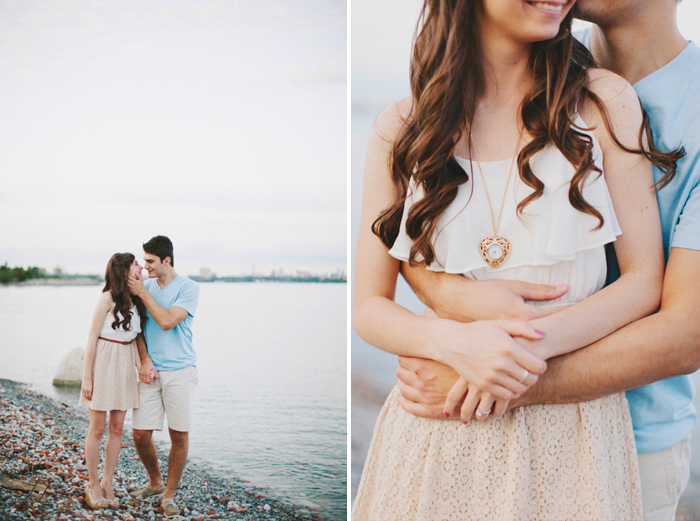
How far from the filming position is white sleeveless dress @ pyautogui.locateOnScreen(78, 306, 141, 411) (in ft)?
8.16

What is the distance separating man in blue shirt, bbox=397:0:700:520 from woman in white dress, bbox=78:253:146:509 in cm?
191

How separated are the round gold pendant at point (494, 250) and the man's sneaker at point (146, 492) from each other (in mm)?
2457

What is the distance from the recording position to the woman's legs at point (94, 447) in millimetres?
2535

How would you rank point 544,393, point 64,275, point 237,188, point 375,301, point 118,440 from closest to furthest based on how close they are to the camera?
point 544,393 → point 375,301 → point 118,440 → point 64,275 → point 237,188

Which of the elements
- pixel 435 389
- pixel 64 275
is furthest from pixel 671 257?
pixel 64 275

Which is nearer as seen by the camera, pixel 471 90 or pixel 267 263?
pixel 471 90

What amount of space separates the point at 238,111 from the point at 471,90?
2308mm

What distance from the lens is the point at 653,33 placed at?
1056 millimetres

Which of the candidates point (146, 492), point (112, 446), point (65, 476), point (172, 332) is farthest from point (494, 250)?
point (65, 476)

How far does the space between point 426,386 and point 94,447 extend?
7.42 feet

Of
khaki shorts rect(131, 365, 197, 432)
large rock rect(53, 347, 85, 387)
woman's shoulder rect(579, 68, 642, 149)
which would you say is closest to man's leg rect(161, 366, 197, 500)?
khaki shorts rect(131, 365, 197, 432)

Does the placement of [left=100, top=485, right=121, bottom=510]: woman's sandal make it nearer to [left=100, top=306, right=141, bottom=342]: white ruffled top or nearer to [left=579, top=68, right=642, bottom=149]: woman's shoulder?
[left=100, top=306, right=141, bottom=342]: white ruffled top

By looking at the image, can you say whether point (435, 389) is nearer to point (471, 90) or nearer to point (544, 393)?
point (544, 393)

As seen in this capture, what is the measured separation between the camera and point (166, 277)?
2.65 metres
